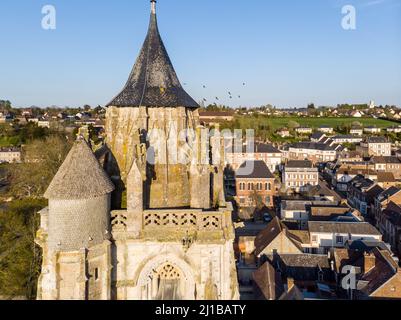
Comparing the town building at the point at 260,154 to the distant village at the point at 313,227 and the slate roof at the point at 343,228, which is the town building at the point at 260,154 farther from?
the slate roof at the point at 343,228

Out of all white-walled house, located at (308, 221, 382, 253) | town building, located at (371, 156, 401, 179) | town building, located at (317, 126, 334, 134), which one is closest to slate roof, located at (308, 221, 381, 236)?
white-walled house, located at (308, 221, 382, 253)

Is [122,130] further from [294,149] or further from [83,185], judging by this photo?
[294,149]

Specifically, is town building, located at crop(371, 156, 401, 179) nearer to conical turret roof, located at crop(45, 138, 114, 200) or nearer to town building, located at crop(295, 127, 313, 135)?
town building, located at crop(295, 127, 313, 135)

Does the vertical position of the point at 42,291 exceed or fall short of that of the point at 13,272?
it exceeds it

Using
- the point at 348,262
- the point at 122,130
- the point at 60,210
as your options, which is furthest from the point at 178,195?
the point at 348,262

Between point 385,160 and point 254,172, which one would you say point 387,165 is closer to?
point 385,160

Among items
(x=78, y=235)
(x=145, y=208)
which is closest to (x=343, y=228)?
(x=145, y=208)
